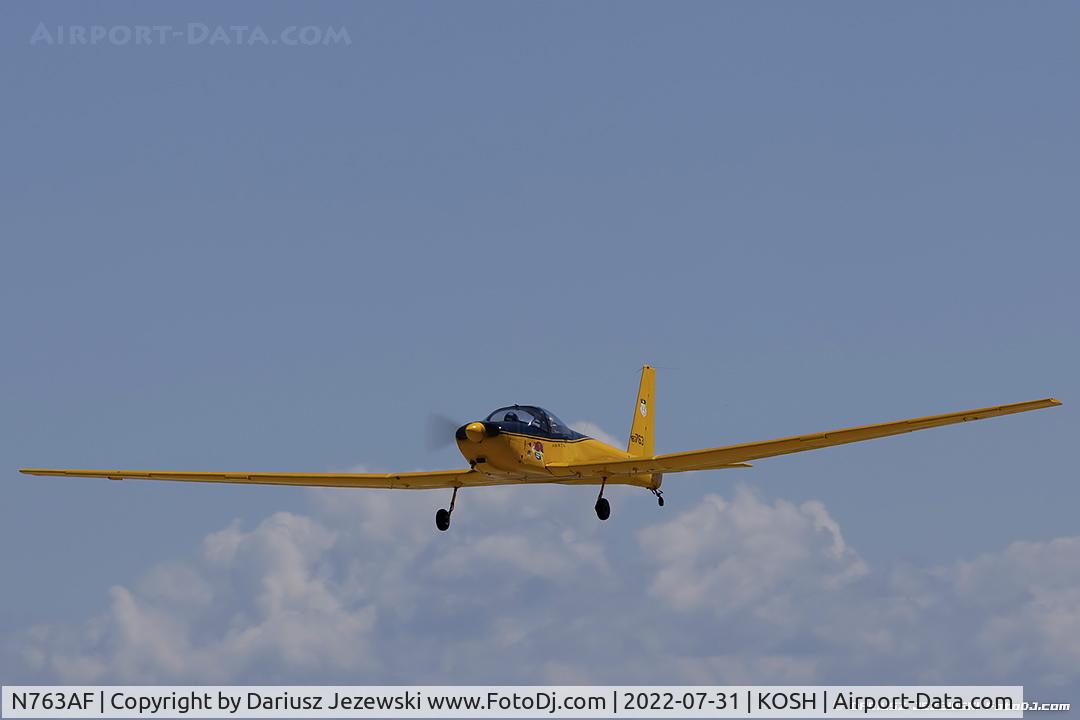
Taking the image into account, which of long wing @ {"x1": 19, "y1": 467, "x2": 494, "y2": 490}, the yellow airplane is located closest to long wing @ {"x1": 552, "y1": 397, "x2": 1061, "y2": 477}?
the yellow airplane

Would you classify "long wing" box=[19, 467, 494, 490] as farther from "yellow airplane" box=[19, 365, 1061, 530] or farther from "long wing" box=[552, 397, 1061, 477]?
"long wing" box=[552, 397, 1061, 477]

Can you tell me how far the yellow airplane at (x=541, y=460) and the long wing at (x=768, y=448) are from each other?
0.02 meters

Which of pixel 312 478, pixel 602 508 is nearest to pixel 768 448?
pixel 602 508

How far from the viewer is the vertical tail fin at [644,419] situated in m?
49.8

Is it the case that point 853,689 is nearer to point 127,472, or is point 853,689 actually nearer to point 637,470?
point 637,470

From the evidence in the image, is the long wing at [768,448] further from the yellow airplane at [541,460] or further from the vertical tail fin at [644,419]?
the vertical tail fin at [644,419]

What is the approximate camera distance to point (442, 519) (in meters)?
41.9

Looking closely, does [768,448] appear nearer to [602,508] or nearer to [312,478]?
[602,508]

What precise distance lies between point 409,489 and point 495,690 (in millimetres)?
6963

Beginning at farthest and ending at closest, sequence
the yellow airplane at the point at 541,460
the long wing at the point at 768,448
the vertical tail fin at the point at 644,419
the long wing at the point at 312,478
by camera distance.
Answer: the vertical tail fin at the point at 644,419 < the long wing at the point at 312,478 < the yellow airplane at the point at 541,460 < the long wing at the point at 768,448

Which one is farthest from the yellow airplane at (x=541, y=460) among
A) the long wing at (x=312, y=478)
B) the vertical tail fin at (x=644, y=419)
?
the vertical tail fin at (x=644, y=419)

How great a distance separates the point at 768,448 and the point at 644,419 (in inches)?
443

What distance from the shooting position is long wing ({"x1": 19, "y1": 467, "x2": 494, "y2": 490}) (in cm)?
4362

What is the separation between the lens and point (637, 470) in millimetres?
41812
